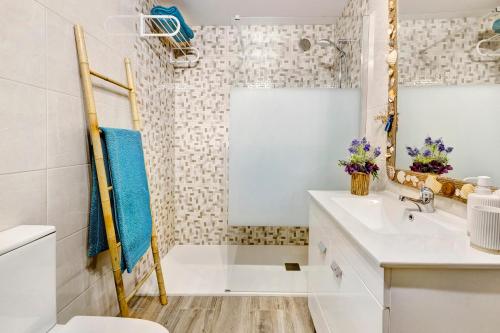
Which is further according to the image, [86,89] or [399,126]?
[399,126]

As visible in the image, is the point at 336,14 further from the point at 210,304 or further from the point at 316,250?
the point at 210,304

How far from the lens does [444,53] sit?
128 centimetres

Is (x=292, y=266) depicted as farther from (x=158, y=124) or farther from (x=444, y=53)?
(x=444, y=53)

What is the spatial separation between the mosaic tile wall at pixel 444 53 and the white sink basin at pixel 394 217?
0.52 m

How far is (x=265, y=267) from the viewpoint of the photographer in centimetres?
259

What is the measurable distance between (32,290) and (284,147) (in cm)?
159

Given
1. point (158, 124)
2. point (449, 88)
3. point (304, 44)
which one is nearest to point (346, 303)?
point (449, 88)

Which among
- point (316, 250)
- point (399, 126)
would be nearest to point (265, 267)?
point (316, 250)

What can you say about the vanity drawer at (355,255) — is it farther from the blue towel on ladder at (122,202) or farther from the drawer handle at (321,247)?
the blue towel on ladder at (122,202)

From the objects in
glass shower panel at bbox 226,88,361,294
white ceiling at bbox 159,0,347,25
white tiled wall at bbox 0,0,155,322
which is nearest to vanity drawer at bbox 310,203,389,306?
glass shower panel at bbox 226,88,361,294

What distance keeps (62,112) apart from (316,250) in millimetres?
1354

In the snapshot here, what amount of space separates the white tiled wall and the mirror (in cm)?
160

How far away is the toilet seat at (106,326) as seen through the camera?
104cm

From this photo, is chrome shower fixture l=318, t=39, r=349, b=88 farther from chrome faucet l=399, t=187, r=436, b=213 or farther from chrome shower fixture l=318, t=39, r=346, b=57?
chrome faucet l=399, t=187, r=436, b=213
